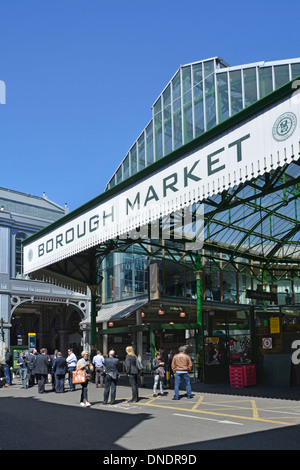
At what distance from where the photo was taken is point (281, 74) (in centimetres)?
2786

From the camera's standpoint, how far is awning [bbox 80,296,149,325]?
97.6ft

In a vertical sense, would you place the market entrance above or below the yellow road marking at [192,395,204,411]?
above

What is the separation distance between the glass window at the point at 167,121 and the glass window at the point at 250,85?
18.9 feet

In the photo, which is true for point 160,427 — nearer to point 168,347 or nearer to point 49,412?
point 49,412

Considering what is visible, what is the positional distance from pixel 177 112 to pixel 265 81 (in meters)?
6.20

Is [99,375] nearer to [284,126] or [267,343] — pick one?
[267,343]

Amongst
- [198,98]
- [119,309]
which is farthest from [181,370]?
[198,98]

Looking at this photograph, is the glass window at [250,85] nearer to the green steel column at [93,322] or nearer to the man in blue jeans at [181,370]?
the green steel column at [93,322]

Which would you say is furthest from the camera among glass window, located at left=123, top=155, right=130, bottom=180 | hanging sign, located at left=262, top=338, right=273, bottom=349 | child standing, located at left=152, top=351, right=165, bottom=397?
glass window, located at left=123, top=155, right=130, bottom=180

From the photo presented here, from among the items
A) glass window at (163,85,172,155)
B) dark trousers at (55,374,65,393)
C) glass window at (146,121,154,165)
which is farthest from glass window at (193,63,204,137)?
dark trousers at (55,374,65,393)

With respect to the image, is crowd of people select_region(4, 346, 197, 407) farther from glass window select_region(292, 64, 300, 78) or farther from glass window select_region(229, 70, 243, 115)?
glass window select_region(292, 64, 300, 78)

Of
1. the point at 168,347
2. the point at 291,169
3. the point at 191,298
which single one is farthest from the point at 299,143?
the point at 168,347

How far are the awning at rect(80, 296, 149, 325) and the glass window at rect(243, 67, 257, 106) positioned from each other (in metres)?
12.6
